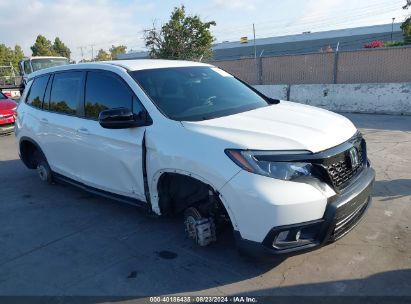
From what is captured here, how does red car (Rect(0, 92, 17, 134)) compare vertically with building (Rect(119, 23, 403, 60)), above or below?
below

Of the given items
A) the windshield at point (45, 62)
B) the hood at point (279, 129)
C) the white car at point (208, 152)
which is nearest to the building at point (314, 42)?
the windshield at point (45, 62)

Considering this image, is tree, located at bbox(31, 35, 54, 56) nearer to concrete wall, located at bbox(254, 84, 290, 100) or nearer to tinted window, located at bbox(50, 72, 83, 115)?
concrete wall, located at bbox(254, 84, 290, 100)

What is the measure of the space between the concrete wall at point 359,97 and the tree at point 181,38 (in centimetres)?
1604

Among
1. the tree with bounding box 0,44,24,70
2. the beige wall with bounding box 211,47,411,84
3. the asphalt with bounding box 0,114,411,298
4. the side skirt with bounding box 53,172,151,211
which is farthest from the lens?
the tree with bounding box 0,44,24,70

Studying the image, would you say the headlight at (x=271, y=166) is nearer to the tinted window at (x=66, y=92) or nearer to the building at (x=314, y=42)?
the tinted window at (x=66, y=92)

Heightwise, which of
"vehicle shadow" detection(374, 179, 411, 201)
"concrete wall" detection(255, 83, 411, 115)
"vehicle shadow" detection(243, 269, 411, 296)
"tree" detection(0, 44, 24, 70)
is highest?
"tree" detection(0, 44, 24, 70)

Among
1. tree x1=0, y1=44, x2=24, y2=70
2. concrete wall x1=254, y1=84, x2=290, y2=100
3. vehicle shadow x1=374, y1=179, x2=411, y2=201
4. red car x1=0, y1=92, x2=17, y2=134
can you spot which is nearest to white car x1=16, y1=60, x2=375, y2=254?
vehicle shadow x1=374, y1=179, x2=411, y2=201

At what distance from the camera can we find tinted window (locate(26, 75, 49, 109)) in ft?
18.5

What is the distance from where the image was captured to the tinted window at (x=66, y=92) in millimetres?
4812

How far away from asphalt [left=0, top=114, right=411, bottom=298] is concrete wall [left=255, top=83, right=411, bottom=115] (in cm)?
696

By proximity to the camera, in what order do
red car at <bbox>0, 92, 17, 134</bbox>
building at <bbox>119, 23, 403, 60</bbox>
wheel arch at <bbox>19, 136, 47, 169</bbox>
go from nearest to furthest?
1. wheel arch at <bbox>19, 136, 47, 169</bbox>
2. red car at <bbox>0, 92, 17, 134</bbox>
3. building at <bbox>119, 23, 403, 60</bbox>

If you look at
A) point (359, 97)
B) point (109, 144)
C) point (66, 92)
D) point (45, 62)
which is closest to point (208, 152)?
point (109, 144)

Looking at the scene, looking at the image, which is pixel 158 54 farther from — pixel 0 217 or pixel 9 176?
pixel 0 217

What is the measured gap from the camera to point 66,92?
5047 mm
